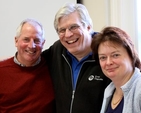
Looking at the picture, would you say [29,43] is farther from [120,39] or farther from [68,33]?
[120,39]

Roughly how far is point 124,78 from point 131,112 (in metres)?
0.21

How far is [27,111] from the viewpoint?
5.79 ft

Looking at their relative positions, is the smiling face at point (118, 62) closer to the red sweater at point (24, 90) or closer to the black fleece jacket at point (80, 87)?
the black fleece jacket at point (80, 87)

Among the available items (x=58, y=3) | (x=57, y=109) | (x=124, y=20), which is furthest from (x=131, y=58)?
(x=58, y=3)

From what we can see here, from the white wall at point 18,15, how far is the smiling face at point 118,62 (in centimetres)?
130

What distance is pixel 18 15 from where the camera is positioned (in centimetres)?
248

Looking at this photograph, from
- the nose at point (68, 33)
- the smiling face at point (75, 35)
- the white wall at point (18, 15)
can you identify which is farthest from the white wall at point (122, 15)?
the nose at point (68, 33)

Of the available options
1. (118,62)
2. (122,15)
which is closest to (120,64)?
(118,62)

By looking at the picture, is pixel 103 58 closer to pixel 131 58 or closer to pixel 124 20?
pixel 131 58

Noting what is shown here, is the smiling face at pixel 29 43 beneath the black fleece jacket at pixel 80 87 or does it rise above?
above

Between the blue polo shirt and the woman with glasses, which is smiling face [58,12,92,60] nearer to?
the blue polo shirt

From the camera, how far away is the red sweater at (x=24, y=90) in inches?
70.2

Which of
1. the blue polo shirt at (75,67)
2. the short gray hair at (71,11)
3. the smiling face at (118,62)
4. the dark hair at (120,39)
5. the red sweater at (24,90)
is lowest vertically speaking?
the red sweater at (24,90)

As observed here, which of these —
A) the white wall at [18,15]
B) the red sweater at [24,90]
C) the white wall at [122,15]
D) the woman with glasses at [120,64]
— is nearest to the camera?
the woman with glasses at [120,64]
